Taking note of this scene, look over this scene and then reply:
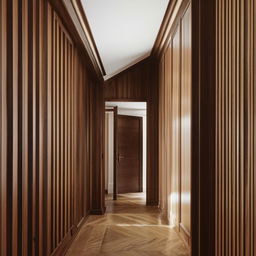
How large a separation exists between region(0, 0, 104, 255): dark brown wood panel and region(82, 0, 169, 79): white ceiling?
1.23ft

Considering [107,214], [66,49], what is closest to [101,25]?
[66,49]

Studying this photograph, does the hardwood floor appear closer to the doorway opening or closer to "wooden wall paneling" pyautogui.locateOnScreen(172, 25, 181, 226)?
"wooden wall paneling" pyautogui.locateOnScreen(172, 25, 181, 226)

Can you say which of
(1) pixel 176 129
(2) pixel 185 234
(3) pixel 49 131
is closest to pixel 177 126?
(1) pixel 176 129

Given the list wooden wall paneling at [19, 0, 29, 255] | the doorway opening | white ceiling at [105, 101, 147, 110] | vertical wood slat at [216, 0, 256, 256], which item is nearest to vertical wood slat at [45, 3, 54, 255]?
wooden wall paneling at [19, 0, 29, 255]

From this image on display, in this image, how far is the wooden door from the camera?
7555 mm

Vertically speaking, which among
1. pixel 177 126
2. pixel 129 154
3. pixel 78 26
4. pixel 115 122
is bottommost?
pixel 129 154

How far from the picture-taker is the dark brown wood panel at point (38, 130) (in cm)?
189

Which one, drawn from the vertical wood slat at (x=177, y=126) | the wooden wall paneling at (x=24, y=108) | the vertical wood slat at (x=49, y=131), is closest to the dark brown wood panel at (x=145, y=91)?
the vertical wood slat at (x=177, y=126)

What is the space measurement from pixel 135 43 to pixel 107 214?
9.05ft

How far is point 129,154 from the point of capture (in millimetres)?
7637

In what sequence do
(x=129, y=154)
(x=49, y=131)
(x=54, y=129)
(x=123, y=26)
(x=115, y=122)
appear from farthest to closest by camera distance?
(x=129, y=154), (x=115, y=122), (x=123, y=26), (x=54, y=129), (x=49, y=131)

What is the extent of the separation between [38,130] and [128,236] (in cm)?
215

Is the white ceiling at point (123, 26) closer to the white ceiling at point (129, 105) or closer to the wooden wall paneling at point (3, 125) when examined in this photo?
the wooden wall paneling at point (3, 125)

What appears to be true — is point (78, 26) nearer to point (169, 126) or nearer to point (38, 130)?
point (38, 130)
